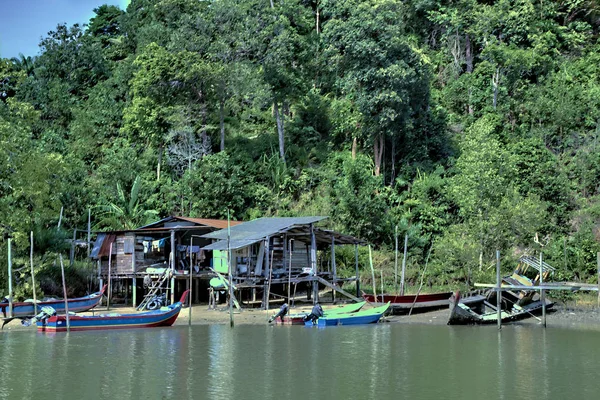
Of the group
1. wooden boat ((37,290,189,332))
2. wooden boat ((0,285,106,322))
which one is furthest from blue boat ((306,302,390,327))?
wooden boat ((0,285,106,322))

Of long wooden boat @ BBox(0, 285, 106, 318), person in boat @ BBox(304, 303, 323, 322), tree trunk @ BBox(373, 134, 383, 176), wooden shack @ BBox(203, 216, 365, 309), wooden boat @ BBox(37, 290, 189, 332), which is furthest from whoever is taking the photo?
tree trunk @ BBox(373, 134, 383, 176)

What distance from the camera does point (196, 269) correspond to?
101 feet

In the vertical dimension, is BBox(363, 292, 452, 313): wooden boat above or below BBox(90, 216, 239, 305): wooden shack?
below

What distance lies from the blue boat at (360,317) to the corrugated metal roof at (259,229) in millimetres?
4336

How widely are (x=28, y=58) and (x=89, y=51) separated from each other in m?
5.73

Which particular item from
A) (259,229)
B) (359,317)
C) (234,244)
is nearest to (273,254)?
(259,229)

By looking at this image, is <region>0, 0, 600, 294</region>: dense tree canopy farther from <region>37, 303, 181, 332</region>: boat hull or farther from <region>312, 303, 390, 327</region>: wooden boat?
<region>37, 303, 181, 332</region>: boat hull

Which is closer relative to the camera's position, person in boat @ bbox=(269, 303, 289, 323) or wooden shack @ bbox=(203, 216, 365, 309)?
person in boat @ bbox=(269, 303, 289, 323)

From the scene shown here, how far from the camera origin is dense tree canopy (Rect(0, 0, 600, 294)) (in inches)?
1361

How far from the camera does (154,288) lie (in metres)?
30.5

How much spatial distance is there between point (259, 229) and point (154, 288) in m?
5.22

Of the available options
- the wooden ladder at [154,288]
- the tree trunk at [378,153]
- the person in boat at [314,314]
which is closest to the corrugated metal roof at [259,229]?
the wooden ladder at [154,288]

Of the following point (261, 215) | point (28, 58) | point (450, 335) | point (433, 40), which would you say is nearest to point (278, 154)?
point (261, 215)

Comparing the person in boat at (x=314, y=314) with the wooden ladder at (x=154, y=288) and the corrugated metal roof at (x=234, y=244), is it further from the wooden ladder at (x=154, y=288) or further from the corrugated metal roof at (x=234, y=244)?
the wooden ladder at (x=154, y=288)
